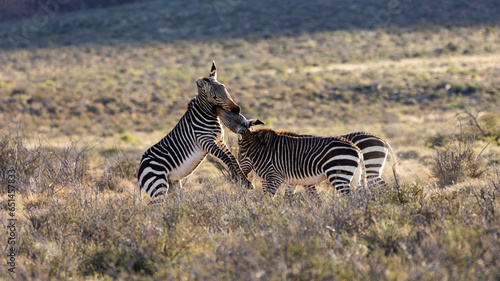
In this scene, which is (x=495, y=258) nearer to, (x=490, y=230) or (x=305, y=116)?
(x=490, y=230)

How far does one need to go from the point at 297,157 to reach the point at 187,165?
1751mm

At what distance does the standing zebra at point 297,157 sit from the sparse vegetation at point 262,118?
45cm

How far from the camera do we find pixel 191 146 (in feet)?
25.2

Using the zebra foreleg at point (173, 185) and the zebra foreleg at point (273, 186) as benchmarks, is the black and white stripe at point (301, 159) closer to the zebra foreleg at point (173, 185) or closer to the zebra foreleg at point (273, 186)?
the zebra foreleg at point (273, 186)

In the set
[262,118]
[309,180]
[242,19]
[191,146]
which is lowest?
[262,118]

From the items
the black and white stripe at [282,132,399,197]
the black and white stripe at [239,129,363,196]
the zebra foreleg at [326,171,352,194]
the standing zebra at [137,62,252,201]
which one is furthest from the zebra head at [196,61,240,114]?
the zebra foreleg at [326,171,352,194]

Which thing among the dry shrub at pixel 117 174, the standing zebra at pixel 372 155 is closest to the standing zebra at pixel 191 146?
the standing zebra at pixel 372 155

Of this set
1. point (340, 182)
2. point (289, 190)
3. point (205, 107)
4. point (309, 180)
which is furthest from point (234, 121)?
point (340, 182)

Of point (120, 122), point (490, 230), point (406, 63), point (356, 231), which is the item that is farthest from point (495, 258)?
point (406, 63)

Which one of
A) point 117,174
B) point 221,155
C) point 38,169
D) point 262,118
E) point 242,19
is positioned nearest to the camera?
point 221,155

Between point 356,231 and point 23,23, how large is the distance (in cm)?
6282

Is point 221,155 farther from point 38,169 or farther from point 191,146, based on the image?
point 38,169

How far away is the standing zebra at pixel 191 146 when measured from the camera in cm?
744

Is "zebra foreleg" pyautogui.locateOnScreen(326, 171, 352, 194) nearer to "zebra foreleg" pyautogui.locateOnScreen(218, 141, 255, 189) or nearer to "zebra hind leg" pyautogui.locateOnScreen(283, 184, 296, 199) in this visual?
"zebra hind leg" pyautogui.locateOnScreen(283, 184, 296, 199)
